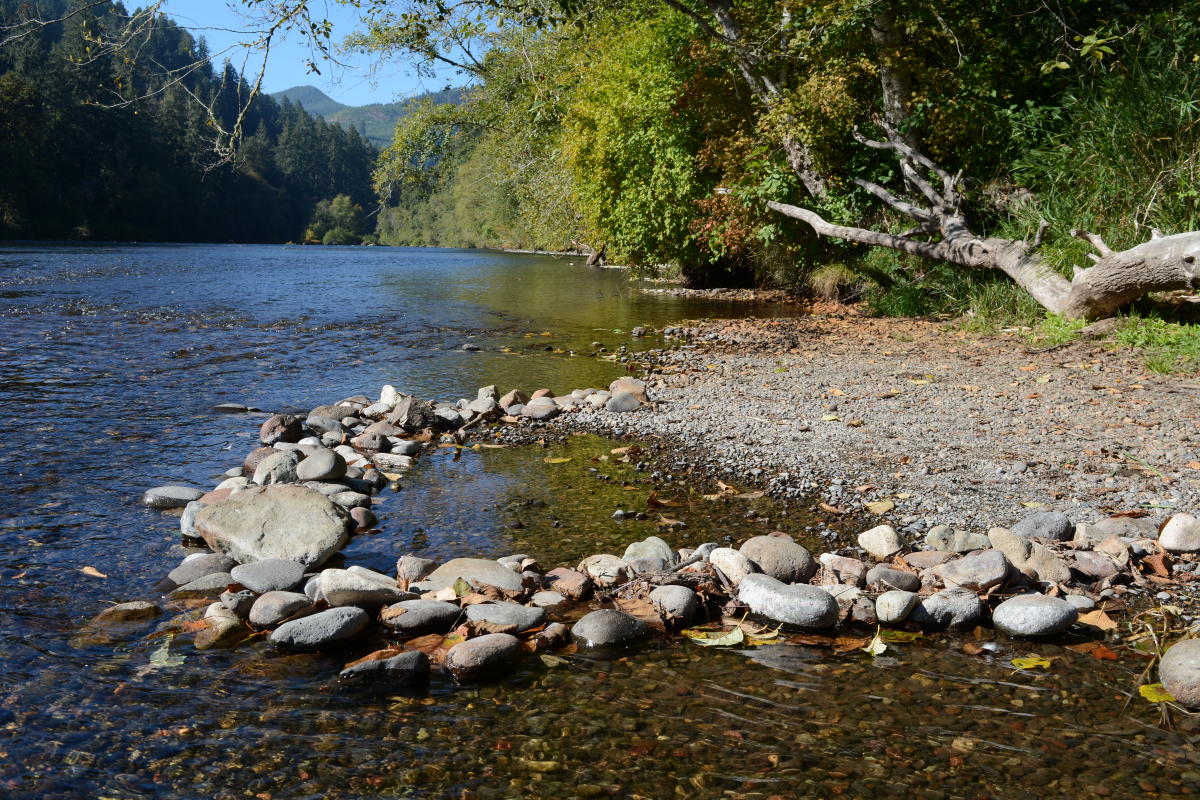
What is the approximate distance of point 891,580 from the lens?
4438 mm

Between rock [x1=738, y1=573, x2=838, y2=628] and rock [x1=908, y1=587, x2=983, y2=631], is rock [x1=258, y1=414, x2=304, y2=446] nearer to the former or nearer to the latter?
rock [x1=738, y1=573, x2=838, y2=628]

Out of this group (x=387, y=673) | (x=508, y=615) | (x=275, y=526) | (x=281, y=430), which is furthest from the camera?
(x=281, y=430)

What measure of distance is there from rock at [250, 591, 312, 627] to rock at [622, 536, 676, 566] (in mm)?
1787

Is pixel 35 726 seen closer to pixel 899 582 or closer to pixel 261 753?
pixel 261 753

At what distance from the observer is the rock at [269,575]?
4531mm

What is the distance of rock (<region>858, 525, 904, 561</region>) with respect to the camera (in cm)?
487

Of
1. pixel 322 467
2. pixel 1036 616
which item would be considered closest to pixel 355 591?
pixel 322 467

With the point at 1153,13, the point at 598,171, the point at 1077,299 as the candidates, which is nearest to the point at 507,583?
the point at 1077,299

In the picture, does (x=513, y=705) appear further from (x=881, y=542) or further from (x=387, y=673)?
(x=881, y=542)

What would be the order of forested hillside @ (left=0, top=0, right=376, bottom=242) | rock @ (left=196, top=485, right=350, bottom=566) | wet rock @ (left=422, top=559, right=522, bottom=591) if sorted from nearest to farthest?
wet rock @ (left=422, top=559, right=522, bottom=591)
rock @ (left=196, top=485, right=350, bottom=566)
forested hillside @ (left=0, top=0, right=376, bottom=242)

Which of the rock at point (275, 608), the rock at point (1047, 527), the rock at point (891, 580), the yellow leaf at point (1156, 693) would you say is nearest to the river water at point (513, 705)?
the yellow leaf at point (1156, 693)

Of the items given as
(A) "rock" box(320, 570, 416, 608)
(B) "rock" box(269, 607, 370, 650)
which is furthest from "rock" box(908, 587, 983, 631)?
(B) "rock" box(269, 607, 370, 650)

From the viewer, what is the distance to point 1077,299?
1072 centimetres

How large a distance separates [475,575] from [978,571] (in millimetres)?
2683
